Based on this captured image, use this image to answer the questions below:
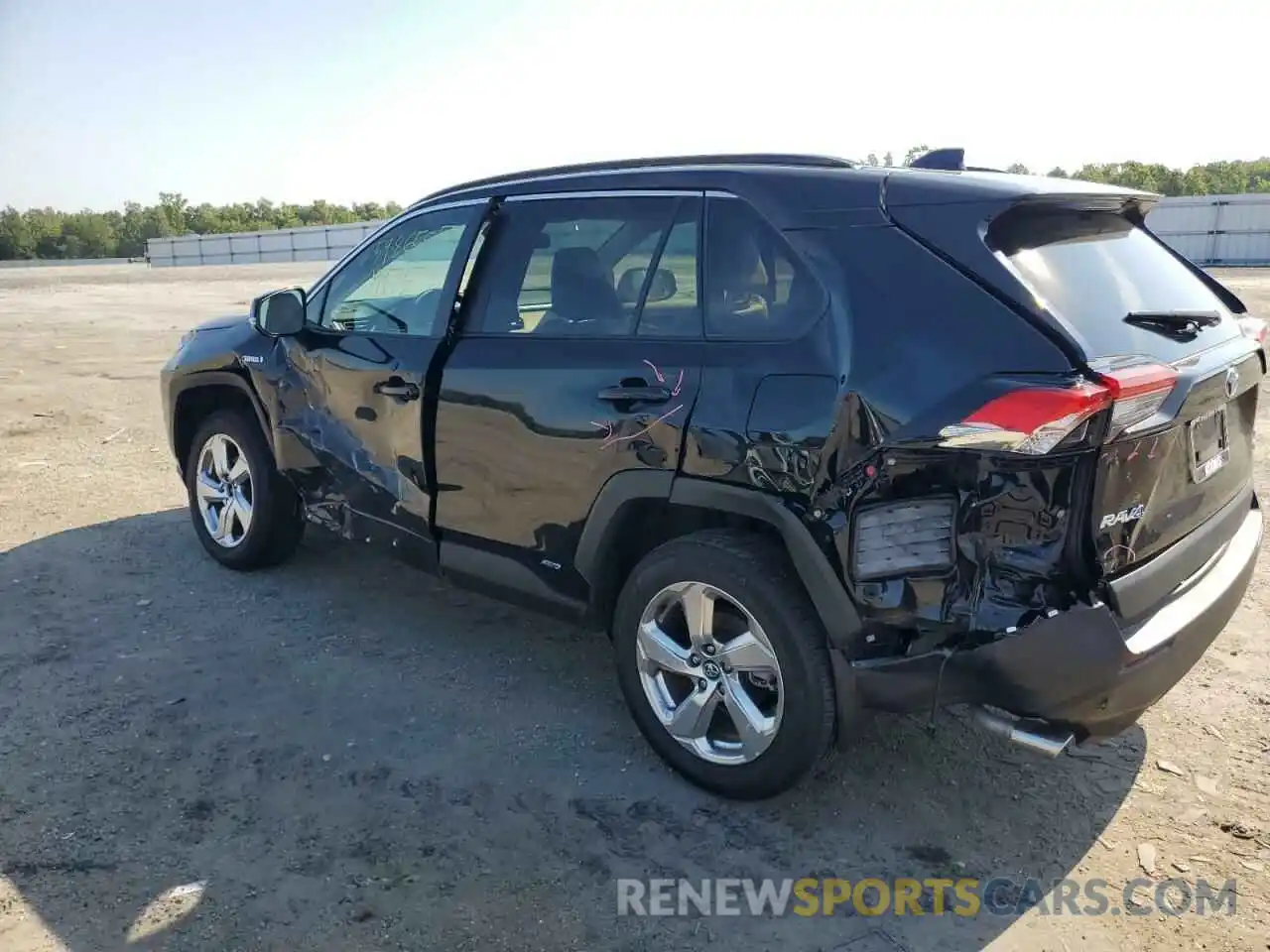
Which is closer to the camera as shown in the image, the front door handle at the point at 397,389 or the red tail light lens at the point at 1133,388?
the red tail light lens at the point at 1133,388

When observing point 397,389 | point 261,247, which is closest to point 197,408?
point 397,389

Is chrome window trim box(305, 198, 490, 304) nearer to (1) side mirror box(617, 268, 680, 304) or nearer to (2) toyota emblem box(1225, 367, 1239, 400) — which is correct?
(1) side mirror box(617, 268, 680, 304)

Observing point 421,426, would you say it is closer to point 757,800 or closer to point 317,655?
point 317,655

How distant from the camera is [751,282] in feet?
9.84

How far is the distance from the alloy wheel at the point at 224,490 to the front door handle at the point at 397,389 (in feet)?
4.30

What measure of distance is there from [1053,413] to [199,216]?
3578 inches

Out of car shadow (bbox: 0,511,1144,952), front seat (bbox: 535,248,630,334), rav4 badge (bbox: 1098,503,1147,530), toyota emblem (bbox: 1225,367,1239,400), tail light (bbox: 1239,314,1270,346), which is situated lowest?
car shadow (bbox: 0,511,1144,952)

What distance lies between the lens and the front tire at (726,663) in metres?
2.85

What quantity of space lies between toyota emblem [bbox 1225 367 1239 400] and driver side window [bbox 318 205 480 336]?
8.71ft

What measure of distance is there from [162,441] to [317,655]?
4.69m

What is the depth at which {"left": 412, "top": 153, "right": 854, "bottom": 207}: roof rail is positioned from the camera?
10.1 ft

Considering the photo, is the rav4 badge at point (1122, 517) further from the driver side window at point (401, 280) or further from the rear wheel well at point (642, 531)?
the driver side window at point (401, 280)

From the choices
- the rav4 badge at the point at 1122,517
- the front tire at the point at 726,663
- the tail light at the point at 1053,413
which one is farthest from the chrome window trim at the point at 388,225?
the rav4 badge at the point at 1122,517

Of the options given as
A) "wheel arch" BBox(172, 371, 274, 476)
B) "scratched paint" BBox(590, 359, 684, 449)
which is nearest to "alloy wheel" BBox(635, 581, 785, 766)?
"scratched paint" BBox(590, 359, 684, 449)
